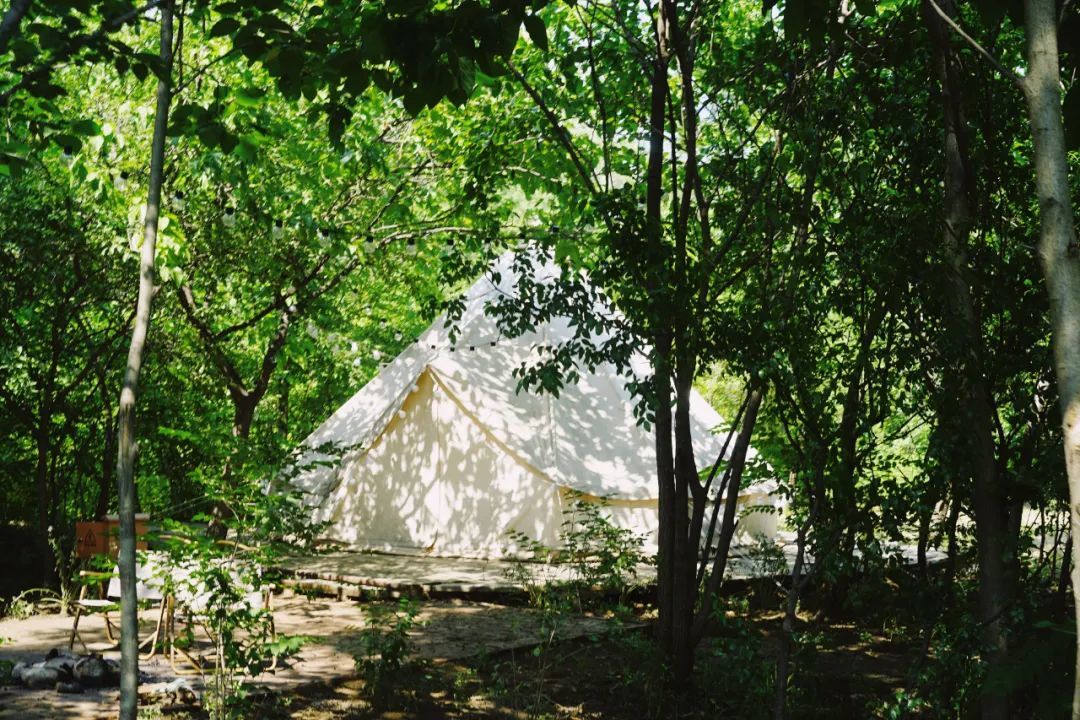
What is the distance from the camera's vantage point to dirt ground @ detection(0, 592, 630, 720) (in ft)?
17.7

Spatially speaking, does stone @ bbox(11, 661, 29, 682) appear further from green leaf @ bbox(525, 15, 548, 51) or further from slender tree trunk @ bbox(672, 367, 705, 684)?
green leaf @ bbox(525, 15, 548, 51)

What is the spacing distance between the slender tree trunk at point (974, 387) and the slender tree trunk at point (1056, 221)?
1.69 meters

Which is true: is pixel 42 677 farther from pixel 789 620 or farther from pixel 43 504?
pixel 43 504

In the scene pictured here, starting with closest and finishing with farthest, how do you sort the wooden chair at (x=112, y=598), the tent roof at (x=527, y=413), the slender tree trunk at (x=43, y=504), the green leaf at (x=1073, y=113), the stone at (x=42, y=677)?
the green leaf at (x=1073, y=113), the wooden chair at (x=112, y=598), the stone at (x=42, y=677), the slender tree trunk at (x=43, y=504), the tent roof at (x=527, y=413)

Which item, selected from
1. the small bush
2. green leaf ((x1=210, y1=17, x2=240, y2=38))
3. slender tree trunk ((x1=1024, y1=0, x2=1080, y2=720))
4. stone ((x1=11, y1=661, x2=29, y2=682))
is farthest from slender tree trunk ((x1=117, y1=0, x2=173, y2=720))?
stone ((x1=11, y1=661, x2=29, y2=682))

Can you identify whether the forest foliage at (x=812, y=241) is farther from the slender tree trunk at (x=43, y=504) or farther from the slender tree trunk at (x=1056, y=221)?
the slender tree trunk at (x=43, y=504)

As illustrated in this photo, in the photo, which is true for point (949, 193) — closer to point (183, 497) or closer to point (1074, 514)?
point (1074, 514)

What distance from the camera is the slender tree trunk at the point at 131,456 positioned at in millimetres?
2596

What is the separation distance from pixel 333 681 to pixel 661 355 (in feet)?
10.1

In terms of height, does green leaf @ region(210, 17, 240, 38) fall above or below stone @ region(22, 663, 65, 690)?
above

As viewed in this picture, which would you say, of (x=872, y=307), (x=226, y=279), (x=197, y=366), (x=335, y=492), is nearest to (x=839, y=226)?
(x=872, y=307)

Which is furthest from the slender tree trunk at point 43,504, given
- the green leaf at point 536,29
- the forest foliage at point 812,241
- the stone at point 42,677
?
the green leaf at point 536,29

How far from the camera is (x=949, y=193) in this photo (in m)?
3.51

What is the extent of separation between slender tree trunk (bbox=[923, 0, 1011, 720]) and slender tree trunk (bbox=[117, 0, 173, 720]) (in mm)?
2373
